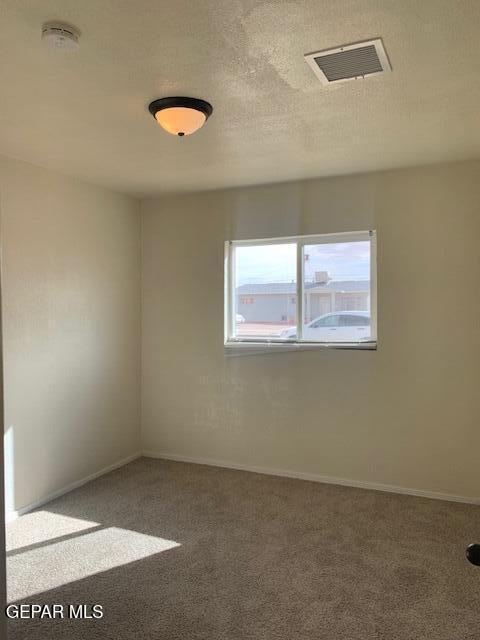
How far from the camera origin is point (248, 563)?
8.63ft

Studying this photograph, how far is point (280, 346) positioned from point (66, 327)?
170cm

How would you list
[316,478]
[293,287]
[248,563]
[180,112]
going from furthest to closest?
[293,287] → [316,478] → [248,563] → [180,112]

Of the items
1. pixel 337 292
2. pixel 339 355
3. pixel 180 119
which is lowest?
pixel 339 355

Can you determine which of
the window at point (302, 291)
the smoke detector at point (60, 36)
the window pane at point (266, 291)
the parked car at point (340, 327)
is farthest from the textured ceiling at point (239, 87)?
the parked car at point (340, 327)

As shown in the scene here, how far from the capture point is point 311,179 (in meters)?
3.82

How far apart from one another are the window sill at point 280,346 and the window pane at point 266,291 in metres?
0.09

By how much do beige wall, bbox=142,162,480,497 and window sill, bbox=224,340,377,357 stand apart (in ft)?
0.16

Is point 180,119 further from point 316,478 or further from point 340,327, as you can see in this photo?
point 316,478

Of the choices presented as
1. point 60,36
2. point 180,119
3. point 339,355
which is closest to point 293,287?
point 339,355

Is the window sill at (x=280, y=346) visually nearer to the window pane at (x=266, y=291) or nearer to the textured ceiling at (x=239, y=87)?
the window pane at (x=266, y=291)

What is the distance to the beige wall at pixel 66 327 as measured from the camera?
3.25 metres

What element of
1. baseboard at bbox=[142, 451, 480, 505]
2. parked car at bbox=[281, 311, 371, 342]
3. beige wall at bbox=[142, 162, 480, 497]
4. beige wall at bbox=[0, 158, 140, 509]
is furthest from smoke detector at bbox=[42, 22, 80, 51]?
baseboard at bbox=[142, 451, 480, 505]

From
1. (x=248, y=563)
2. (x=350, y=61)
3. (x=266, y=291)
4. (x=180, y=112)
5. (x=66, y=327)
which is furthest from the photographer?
(x=266, y=291)

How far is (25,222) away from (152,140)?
1.11 meters
